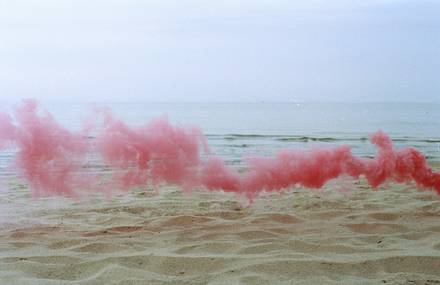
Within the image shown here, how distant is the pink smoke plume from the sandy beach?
560 millimetres

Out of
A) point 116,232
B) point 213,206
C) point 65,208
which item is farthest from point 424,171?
point 65,208

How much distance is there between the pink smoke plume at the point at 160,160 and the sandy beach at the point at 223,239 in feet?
1.84

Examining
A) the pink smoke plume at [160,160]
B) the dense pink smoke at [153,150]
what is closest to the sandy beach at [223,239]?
the pink smoke plume at [160,160]

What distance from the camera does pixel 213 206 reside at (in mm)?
Answer: 9062

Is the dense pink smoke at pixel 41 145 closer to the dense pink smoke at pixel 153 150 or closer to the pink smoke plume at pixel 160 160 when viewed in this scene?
the pink smoke plume at pixel 160 160

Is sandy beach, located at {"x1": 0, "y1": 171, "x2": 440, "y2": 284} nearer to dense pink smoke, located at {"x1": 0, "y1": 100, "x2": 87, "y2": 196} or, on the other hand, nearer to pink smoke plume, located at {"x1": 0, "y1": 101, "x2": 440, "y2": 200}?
pink smoke plume, located at {"x1": 0, "y1": 101, "x2": 440, "y2": 200}

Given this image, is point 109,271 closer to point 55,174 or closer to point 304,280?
point 304,280

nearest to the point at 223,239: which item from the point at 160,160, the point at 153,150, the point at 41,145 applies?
the point at 160,160

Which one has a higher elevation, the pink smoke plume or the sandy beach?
the pink smoke plume

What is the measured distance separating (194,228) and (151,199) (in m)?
2.73

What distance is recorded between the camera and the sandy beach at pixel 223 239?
17.0 feet

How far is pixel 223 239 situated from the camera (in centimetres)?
664

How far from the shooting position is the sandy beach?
518 cm

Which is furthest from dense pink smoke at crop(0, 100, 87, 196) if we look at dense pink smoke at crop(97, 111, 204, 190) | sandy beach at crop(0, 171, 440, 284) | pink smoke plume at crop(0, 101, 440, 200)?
sandy beach at crop(0, 171, 440, 284)
